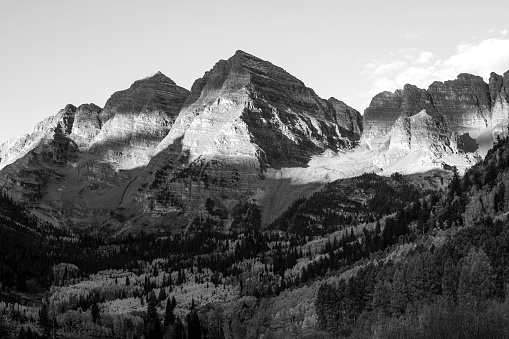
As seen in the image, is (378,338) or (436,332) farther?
(378,338)

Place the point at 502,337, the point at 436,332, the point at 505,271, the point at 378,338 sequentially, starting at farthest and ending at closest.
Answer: the point at 505,271, the point at 378,338, the point at 436,332, the point at 502,337

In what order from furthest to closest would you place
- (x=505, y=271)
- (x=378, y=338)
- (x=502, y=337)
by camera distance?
(x=505, y=271) → (x=378, y=338) → (x=502, y=337)

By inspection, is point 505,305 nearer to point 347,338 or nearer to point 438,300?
point 438,300

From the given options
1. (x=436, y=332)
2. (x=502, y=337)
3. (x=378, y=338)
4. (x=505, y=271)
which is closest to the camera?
(x=502, y=337)

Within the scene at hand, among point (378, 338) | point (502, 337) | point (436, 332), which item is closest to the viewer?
point (502, 337)

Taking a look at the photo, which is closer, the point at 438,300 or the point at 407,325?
the point at 407,325

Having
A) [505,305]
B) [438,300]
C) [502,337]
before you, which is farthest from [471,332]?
[438,300]

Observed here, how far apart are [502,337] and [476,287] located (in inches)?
1661

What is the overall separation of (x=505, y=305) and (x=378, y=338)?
86.1ft

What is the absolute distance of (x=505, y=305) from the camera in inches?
6777

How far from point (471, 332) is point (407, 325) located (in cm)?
2263

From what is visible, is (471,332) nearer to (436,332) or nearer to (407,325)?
(436,332)

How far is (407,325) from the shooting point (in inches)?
7052

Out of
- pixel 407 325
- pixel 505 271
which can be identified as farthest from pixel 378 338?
pixel 505 271
